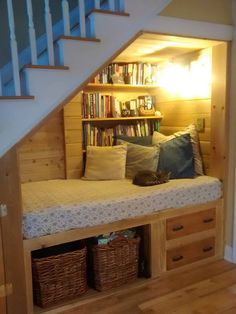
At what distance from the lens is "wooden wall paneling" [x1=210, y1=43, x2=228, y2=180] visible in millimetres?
2633

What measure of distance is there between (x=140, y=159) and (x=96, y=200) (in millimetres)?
833

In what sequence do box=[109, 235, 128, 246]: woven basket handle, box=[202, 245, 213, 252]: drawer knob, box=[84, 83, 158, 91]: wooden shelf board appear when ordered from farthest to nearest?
box=[84, 83, 158, 91]: wooden shelf board < box=[202, 245, 213, 252]: drawer knob < box=[109, 235, 128, 246]: woven basket handle

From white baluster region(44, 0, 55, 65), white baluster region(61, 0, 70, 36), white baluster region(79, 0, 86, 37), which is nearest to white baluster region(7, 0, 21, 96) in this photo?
white baluster region(44, 0, 55, 65)

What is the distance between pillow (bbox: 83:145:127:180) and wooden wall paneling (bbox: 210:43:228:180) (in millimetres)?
839

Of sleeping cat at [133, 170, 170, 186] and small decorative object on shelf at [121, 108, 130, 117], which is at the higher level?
small decorative object on shelf at [121, 108, 130, 117]

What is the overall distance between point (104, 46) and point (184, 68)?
1.33m

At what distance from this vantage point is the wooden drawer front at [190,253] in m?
2.59

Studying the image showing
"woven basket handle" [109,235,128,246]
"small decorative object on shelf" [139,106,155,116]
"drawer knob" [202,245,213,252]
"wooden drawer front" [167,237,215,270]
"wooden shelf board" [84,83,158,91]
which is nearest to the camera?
"woven basket handle" [109,235,128,246]

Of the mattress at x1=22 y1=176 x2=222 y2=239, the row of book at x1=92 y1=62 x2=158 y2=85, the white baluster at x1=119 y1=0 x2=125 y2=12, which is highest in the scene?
the white baluster at x1=119 y1=0 x2=125 y2=12

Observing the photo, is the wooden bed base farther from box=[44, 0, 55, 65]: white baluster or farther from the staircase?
box=[44, 0, 55, 65]: white baluster

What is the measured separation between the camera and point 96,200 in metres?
2.26

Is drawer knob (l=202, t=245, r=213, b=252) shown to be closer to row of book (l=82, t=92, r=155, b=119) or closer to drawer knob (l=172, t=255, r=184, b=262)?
drawer knob (l=172, t=255, r=184, b=262)

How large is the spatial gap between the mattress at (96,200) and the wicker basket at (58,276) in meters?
0.21

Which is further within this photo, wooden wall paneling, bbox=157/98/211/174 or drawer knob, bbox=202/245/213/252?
wooden wall paneling, bbox=157/98/211/174
